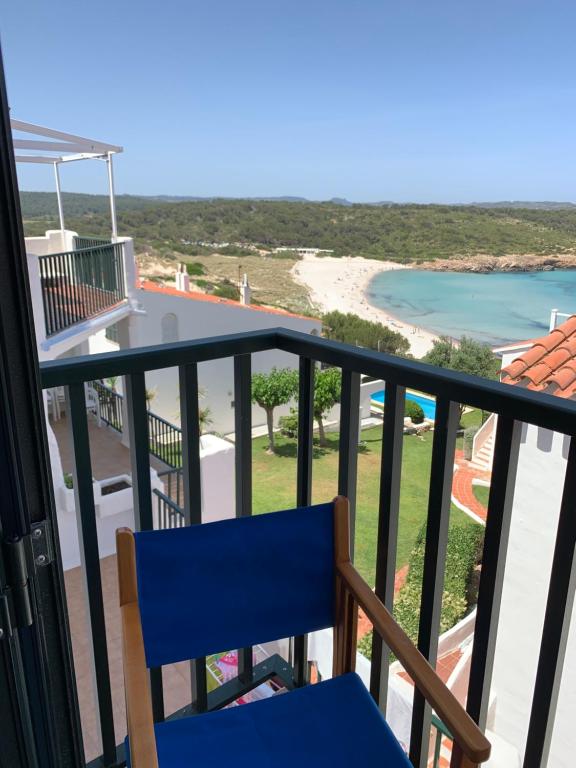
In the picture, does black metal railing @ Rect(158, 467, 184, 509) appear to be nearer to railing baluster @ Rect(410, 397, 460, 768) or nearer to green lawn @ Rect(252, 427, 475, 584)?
railing baluster @ Rect(410, 397, 460, 768)

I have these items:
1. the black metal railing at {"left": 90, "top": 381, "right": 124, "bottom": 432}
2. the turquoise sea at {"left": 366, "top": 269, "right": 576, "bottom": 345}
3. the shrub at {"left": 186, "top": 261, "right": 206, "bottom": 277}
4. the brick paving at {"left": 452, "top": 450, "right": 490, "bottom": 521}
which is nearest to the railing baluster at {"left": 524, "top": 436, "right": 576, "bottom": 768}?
the black metal railing at {"left": 90, "top": 381, "right": 124, "bottom": 432}

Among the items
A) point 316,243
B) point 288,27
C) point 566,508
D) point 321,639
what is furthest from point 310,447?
point 288,27

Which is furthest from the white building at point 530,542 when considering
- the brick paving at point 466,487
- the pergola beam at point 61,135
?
the brick paving at point 466,487

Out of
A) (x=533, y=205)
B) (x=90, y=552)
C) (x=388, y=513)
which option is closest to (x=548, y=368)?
(x=388, y=513)

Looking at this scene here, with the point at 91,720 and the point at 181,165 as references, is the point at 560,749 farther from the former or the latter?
the point at 181,165

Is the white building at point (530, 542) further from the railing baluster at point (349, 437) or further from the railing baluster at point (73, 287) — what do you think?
the railing baluster at point (73, 287)

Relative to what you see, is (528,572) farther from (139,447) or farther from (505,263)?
(505,263)

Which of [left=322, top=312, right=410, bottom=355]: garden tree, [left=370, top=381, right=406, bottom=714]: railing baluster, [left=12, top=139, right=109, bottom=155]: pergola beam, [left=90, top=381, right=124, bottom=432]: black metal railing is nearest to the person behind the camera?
[left=370, top=381, right=406, bottom=714]: railing baluster
